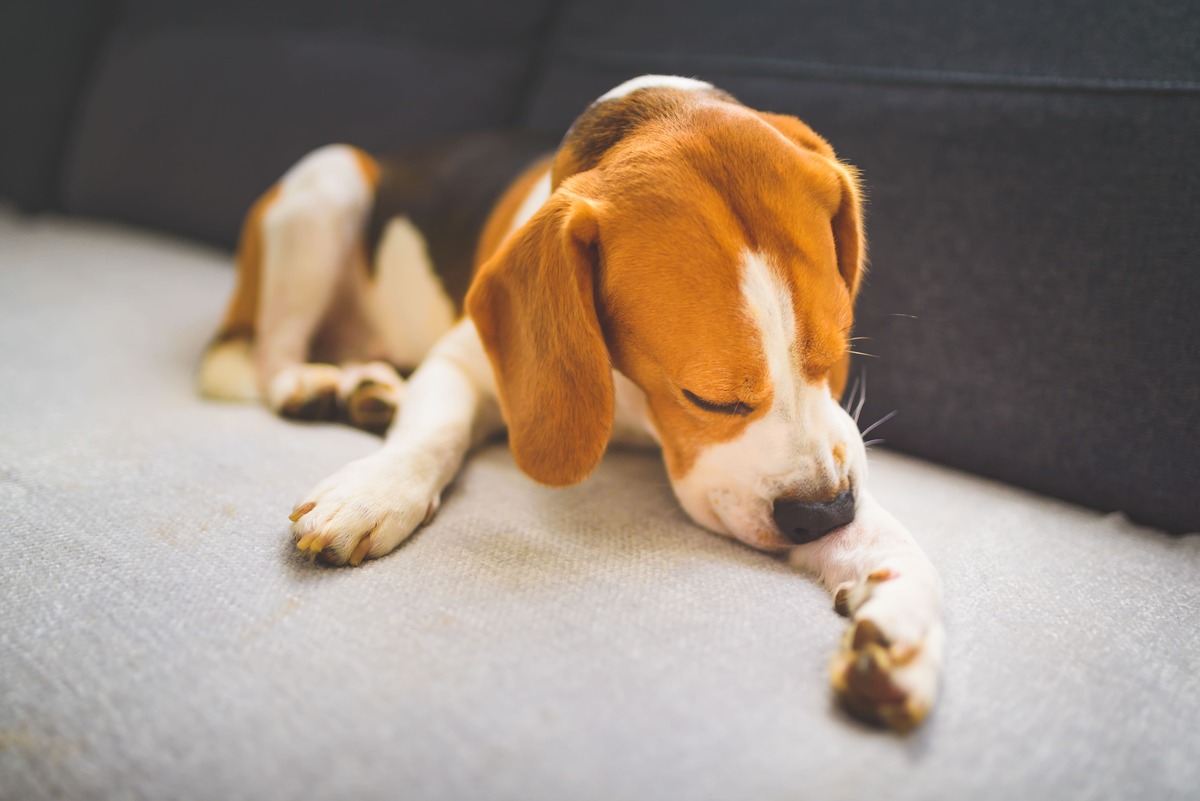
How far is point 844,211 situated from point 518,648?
0.90 m

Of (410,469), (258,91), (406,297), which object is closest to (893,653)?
(410,469)

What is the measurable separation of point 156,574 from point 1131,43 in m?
1.84

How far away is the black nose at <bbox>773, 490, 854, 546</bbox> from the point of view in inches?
41.6

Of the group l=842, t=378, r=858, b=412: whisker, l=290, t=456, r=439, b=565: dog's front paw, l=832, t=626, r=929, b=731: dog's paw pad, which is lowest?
l=290, t=456, r=439, b=565: dog's front paw

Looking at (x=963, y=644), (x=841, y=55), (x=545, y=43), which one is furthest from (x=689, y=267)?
(x=545, y=43)

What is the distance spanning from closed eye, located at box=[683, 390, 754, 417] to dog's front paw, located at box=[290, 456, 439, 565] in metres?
0.43

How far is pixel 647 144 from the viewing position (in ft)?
4.00

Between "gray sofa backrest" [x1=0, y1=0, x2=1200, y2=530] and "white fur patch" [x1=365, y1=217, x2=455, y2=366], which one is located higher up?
"gray sofa backrest" [x1=0, y1=0, x2=1200, y2=530]

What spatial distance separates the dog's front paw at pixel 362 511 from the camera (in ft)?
3.32

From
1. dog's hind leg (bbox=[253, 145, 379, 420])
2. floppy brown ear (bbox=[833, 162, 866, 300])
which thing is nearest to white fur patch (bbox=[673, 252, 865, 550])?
floppy brown ear (bbox=[833, 162, 866, 300])

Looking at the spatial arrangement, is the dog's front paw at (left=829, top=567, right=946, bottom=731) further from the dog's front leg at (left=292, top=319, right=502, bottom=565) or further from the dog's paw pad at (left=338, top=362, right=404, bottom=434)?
the dog's paw pad at (left=338, top=362, right=404, bottom=434)

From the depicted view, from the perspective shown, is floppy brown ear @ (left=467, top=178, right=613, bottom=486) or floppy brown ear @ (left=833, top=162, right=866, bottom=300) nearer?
floppy brown ear @ (left=467, top=178, right=613, bottom=486)

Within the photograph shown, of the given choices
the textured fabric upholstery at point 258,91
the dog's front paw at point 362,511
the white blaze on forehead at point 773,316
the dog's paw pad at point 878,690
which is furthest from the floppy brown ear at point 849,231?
the textured fabric upholstery at point 258,91

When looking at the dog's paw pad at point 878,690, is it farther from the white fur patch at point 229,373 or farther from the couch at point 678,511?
the white fur patch at point 229,373
